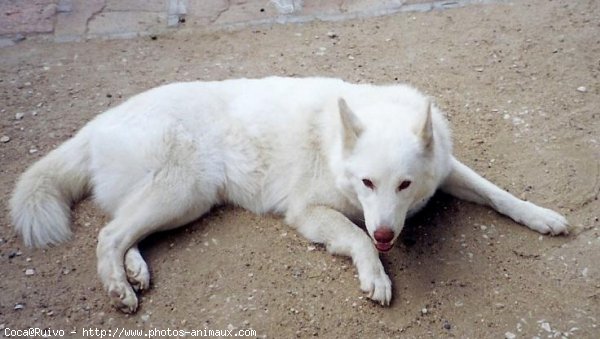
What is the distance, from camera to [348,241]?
3.18 meters

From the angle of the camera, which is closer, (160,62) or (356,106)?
(356,106)

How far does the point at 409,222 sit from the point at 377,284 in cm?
62

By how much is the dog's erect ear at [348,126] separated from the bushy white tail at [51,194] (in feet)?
5.00

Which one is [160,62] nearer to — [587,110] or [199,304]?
[199,304]

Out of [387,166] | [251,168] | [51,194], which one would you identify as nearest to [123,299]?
[51,194]

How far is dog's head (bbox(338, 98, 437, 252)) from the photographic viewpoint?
2836 millimetres

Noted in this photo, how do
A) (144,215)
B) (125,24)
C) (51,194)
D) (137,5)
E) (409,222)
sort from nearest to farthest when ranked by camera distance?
1. (144,215)
2. (51,194)
3. (409,222)
4. (125,24)
5. (137,5)

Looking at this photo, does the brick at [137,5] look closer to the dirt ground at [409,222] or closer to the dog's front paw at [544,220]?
the dirt ground at [409,222]

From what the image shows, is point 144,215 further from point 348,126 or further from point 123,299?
point 348,126

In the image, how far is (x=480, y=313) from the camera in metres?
2.90

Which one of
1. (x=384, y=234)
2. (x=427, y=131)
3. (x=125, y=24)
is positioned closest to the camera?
(x=384, y=234)

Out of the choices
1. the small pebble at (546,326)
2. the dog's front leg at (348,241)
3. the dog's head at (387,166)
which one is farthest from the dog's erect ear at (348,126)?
the small pebble at (546,326)

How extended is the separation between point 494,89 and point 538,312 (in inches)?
79.9

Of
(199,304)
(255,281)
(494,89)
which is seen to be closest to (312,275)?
(255,281)
